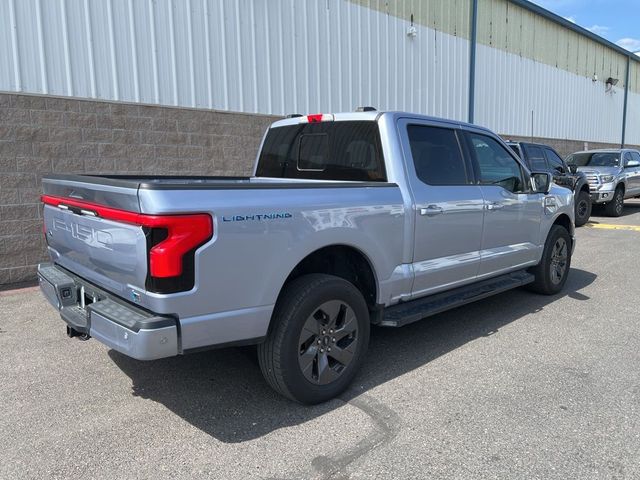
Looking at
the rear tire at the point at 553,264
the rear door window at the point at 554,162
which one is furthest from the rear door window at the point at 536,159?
the rear tire at the point at 553,264

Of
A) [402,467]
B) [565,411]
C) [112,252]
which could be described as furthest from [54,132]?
[565,411]

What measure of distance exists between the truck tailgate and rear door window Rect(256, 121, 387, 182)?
1945mm

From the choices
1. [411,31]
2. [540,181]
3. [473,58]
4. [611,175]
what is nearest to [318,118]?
[540,181]

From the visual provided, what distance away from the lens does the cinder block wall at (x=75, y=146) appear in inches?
259

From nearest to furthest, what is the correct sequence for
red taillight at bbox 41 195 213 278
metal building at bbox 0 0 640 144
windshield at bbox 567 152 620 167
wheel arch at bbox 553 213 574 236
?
red taillight at bbox 41 195 213 278 < wheel arch at bbox 553 213 574 236 < metal building at bbox 0 0 640 144 < windshield at bbox 567 152 620 167

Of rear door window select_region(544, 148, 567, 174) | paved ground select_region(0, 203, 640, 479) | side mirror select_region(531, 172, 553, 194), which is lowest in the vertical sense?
paved ground select_region(0, 203, 640, 479)

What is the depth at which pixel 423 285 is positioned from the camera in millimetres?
4211

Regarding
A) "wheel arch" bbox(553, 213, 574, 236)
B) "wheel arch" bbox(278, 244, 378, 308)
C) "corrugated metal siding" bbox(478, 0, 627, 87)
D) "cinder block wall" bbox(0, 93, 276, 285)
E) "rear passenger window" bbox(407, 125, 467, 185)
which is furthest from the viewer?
"corrugated metal siding" bbox(478, 0, 627, 87)

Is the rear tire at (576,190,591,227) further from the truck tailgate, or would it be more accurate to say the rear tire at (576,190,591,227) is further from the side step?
the truck tailgate

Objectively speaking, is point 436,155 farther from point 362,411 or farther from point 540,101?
point 540,101

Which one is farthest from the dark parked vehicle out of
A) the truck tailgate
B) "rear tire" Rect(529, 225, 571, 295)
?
the truck tailgate

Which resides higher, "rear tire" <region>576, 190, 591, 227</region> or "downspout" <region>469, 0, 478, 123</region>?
"downspout" <region>469, 0, 478, 123</region>

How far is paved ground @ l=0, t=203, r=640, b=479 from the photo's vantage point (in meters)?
2.83

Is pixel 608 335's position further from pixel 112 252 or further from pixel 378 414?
pixel 112 252
